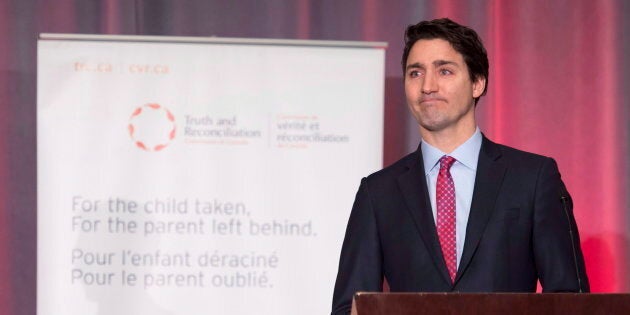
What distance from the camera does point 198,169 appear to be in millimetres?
3895

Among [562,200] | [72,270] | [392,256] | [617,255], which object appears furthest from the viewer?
[617,255]

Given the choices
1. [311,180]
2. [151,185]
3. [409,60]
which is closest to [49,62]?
[151,185]

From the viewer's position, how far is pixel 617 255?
4383mm

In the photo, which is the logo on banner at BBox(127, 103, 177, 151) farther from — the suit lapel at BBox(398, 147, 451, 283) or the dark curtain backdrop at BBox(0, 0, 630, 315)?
the suit lapel at BBox(398, 147, 451, 283)

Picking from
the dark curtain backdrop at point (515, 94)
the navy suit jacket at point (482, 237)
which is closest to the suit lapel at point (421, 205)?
the navy suit jacket at point (482, 237)

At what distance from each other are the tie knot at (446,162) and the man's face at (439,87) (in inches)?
3.1

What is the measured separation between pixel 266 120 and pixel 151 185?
0.52 meters

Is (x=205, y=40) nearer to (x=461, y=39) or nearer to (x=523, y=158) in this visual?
(x=461, y=39)

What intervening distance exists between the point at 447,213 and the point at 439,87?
0.34 meters

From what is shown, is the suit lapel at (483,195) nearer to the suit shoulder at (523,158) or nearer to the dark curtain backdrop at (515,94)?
the suit shoulder at (523,158)

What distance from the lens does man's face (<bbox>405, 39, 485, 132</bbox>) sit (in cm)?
263

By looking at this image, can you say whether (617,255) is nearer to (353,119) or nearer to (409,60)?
(353,119)

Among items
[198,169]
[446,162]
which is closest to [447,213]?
[446,162]

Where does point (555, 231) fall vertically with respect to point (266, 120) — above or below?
below
